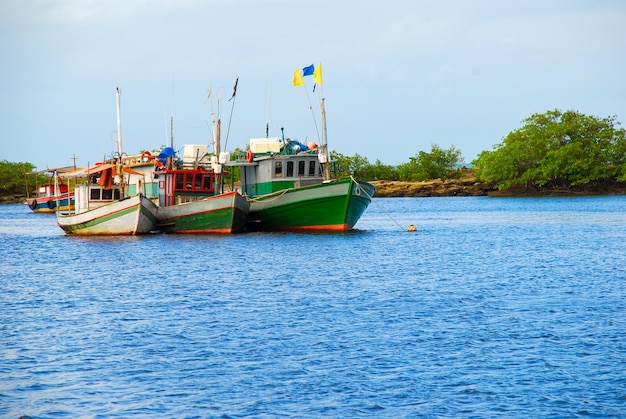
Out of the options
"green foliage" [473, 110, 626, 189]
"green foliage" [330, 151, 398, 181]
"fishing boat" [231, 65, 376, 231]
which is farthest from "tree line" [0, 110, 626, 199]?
"fishing boat" [231, 65, 376, 231]

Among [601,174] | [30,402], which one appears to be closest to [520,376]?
[30,402]

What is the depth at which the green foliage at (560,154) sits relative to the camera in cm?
13200

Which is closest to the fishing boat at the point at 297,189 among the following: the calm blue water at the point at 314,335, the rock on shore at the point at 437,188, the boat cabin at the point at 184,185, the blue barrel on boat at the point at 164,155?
the boat cabin at the point at 184,185

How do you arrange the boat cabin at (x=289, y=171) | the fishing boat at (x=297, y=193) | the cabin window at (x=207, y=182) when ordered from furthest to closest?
the cabin window at (x=207, y=182) → the boat cabin at (x=289, y=171) → the fishing boat at (x=297, y=193)

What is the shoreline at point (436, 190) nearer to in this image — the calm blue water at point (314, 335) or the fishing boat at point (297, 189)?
the fishing boat at point (297, 189)

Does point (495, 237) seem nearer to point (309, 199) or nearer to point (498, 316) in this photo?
point (309, 199)

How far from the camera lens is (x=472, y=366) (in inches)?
726

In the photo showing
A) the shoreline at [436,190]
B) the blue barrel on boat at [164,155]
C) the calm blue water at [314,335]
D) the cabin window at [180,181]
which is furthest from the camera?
the shoreline at [436,190]

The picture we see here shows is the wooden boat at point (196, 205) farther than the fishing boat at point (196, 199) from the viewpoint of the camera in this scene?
No

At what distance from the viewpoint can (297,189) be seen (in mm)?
49312

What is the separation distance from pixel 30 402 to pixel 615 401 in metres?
10.5

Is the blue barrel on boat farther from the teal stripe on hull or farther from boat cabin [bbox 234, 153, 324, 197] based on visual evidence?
boat cabin [bbox 234, 153, 324, 197]

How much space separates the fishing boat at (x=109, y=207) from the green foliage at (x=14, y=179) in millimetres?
119682

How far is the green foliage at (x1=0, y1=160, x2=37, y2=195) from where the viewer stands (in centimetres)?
16888
